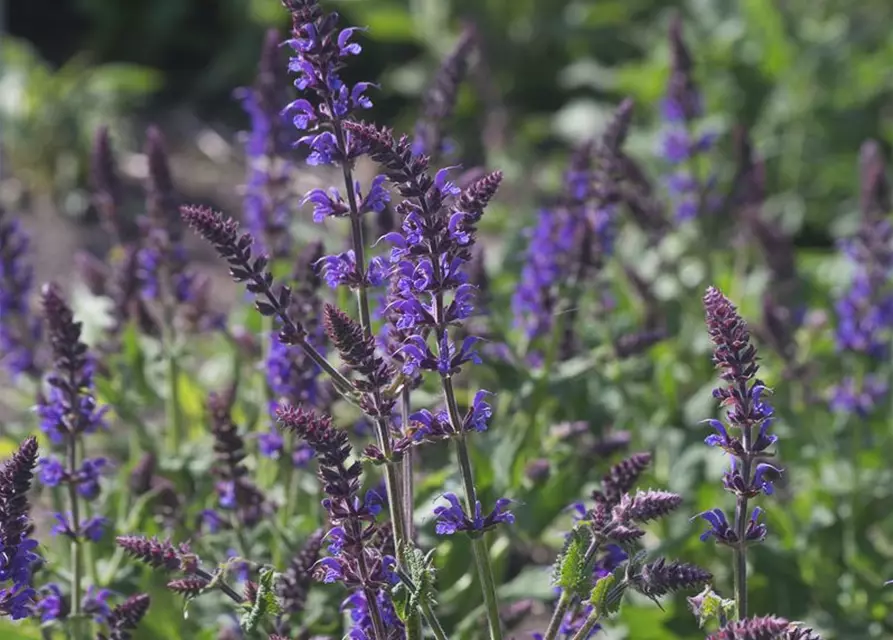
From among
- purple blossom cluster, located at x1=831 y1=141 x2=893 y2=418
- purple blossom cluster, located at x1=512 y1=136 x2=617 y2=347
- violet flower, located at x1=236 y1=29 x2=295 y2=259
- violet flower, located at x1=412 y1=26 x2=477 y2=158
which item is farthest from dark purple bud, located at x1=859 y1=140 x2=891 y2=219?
violet flower, located at x1=236 y1=29 x2=295 y2=259

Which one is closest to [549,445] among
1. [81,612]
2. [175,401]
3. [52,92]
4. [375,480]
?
[375,480]

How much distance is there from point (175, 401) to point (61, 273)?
3239mm

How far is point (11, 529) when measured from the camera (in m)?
2.81

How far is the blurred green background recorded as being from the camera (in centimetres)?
844

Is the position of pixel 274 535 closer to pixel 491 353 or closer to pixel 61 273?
pixel 491 353

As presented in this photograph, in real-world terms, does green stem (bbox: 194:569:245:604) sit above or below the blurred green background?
below

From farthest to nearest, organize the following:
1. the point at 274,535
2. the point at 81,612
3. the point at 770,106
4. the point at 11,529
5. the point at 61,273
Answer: the point at 770,106 → the point at 61,273 → the point at 274,535 → the point at 81,612 → the point at 11,529

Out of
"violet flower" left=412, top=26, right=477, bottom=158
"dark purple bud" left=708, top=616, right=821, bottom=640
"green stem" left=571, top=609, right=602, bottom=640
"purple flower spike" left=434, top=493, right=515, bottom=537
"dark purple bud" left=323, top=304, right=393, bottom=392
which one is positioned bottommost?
"dark purple bud" left=708, top=616, right=821, bottom=640

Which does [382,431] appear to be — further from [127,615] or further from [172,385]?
[172,385]

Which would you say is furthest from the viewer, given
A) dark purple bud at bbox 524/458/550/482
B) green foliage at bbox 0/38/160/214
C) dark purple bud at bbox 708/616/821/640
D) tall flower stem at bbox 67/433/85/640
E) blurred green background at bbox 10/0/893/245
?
green foliage at bbox 0/38/160/214

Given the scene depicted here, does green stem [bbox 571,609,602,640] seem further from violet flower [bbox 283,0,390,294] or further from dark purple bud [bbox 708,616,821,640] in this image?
violet flower [bbox 283,0,390,294]

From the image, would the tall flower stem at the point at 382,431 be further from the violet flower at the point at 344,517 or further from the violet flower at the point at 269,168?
the violet flower at the point at 269,168

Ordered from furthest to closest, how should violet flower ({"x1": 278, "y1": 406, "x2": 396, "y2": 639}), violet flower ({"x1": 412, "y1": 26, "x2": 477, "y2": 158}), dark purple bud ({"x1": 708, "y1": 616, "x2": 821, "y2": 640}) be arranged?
violet flower ({"x1": 412, "y1": 26, "x2": 477, "y2": 158})
violet flower ({"x1": 278, "y1": 406, "x2": 396, "y2": 639})
dark purple bud ({"x1": 708, "y1": 616, "x2": 821, "y2": 640})

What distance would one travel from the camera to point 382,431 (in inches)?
112
